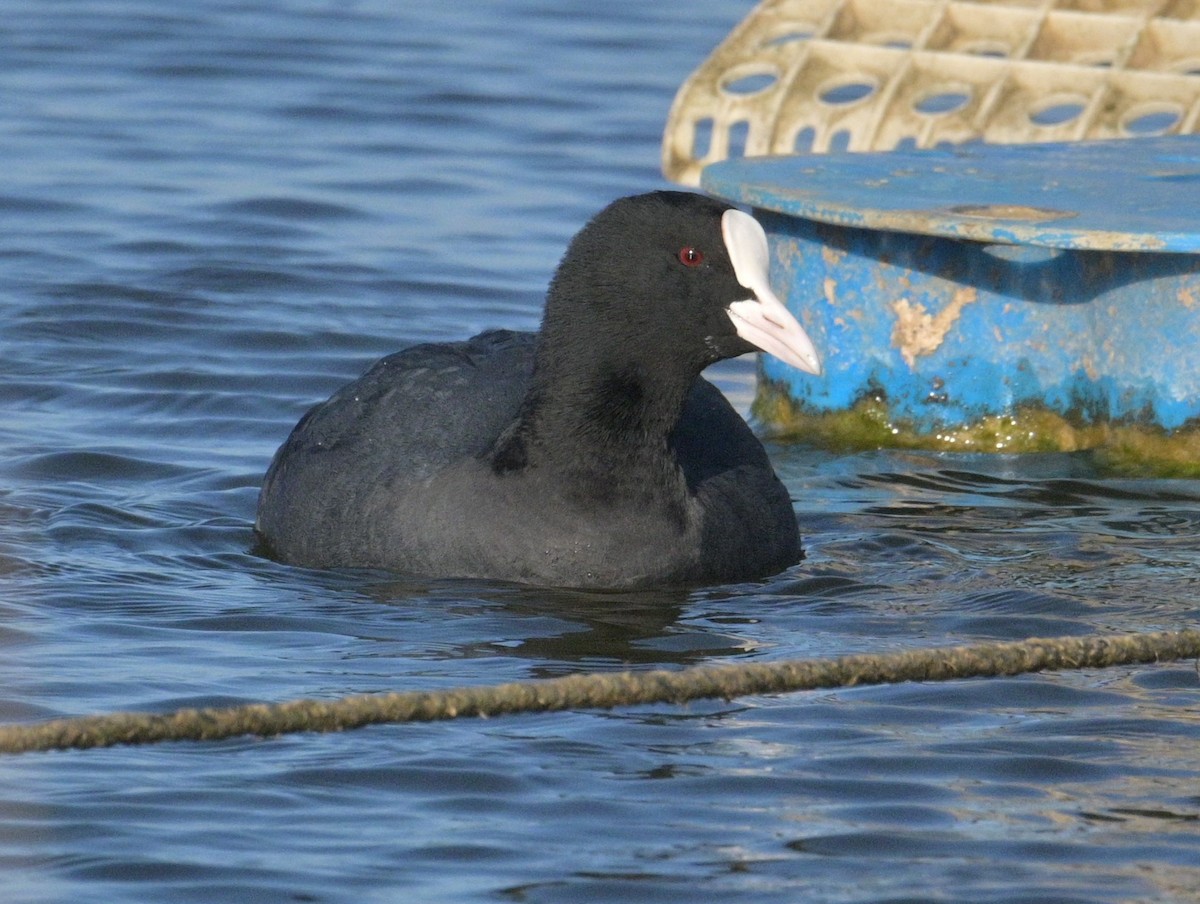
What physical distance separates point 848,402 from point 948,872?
11.6ft

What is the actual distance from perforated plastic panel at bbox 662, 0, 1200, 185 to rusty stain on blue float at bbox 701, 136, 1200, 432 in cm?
175

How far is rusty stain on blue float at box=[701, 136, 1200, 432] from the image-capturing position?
22.3ft

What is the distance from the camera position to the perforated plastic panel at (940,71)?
9.26 meters

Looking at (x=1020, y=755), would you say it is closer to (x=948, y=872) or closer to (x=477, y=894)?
(x=948, y=872)

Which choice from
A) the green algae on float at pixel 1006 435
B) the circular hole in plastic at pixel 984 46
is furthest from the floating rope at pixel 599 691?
the circular hole in plastic at pixel 984 46

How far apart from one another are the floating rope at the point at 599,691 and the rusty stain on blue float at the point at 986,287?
7.34ft

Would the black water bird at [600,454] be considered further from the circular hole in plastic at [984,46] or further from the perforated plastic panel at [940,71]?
the circular hole in plastic at [984,46]

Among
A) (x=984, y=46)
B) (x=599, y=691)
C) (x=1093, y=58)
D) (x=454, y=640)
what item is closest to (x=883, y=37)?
(x=984, y=46)

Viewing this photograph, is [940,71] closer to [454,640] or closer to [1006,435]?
[1006,435]

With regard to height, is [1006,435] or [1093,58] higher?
[1093,58]

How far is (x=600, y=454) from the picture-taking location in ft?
18.5

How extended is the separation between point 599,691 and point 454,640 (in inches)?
46.9

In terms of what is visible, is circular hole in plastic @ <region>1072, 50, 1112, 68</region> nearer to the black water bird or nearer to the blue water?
the blue water

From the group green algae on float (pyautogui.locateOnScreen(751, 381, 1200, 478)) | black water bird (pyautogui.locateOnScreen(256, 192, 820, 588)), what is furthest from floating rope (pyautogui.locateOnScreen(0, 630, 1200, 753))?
green algae on float (pyautogui.locateOnScreen(751, 381, 1200, 478))
